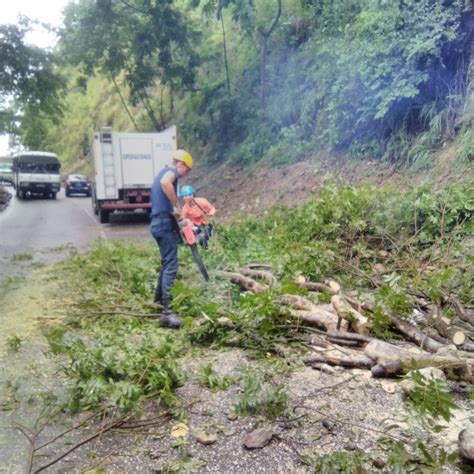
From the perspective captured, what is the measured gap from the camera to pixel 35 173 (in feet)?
88.5

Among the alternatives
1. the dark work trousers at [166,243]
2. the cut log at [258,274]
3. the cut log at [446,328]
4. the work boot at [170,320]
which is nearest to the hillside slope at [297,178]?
the cut log at [258,274]

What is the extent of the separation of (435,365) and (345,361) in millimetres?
717

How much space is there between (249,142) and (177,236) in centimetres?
1219

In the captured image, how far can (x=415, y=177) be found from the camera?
372 inches

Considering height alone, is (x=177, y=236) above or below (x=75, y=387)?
above

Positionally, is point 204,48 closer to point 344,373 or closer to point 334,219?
point 334,219

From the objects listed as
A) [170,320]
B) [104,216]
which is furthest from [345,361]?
[104,216]

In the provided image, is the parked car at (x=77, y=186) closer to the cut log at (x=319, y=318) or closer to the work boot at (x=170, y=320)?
the work boot at (x=170, y=320)

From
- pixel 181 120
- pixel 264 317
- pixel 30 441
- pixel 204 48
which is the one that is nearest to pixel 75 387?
pixel 30 441

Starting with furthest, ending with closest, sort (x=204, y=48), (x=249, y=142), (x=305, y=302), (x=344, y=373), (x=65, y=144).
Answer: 1. (x=65, y=144)
2. (x=204, y=48)
3. (x=249, y=142)
4. (x=305, y=302)
5. (x=344, y=373)

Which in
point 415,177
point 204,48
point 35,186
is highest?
point 204,48

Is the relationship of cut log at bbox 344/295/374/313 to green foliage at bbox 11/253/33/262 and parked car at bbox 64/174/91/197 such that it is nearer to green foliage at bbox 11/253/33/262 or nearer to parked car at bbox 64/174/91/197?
green foliage at bbox 11/253/33/262

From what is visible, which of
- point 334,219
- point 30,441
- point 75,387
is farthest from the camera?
point 334,219

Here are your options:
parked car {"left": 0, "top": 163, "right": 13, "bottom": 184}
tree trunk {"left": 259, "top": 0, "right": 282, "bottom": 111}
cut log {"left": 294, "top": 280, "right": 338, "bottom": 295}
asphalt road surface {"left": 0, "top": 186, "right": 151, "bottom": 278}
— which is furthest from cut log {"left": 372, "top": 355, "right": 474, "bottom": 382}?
parked car {"left": 0, "top": 163, "right": 13, "bottom": 184}
